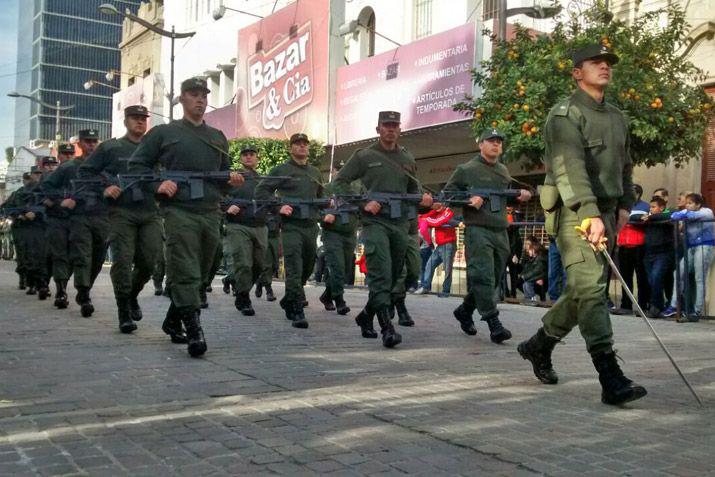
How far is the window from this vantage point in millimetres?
24052

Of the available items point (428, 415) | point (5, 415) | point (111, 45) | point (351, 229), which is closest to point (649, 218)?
point (351, 229)

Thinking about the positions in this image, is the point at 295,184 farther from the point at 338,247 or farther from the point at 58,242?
the point at 58,242

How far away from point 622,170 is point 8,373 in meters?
4.10

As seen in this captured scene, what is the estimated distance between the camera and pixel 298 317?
9.71 metres

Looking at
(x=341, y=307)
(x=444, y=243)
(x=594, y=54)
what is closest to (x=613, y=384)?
(x=594, y=54)

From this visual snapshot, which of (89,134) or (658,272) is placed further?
(658,272)

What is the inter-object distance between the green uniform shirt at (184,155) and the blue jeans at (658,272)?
6.48 meters

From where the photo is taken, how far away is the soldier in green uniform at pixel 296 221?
1003 centimetres

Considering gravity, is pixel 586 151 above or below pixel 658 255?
above

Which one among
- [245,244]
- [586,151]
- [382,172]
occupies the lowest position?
[245,244]

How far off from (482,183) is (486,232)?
457 millimetres

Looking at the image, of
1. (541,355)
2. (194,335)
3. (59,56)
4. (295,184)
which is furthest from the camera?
(59,56)

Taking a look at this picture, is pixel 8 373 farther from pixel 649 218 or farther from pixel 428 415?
pixel 649 218

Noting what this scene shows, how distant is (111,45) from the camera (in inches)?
4830
